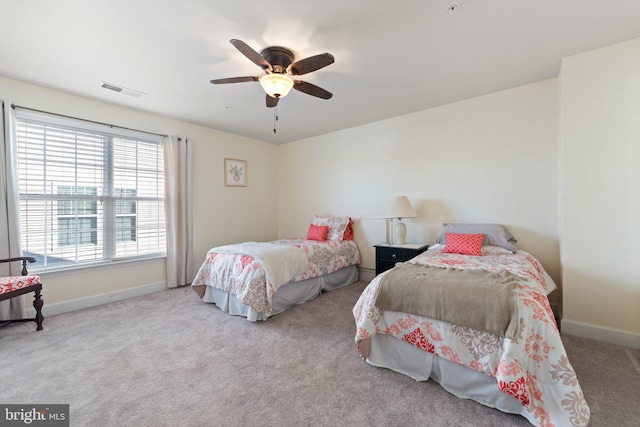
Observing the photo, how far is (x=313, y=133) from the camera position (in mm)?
4840

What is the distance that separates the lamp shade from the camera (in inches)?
141

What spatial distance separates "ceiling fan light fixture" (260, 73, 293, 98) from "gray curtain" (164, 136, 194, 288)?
244 cm

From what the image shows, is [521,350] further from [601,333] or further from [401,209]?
[401,209]

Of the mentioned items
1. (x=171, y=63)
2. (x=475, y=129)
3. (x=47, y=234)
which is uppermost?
(x=171, y=63)

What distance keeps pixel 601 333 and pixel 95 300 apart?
5.35m

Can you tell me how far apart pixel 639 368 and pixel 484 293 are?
1489 millimetres

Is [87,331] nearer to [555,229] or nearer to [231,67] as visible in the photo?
[231,67]

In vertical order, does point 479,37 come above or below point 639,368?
above

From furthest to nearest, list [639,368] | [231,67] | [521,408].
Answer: [231,67], [639,368], [521,408]

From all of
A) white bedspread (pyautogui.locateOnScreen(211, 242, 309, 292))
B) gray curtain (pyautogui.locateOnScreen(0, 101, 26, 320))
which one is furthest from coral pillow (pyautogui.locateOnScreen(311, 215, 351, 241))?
gray curtain (pyautogui.locateOnScreen(0, 101, 26, 320))

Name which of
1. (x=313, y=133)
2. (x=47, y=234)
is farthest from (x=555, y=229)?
(x=47, y=234)

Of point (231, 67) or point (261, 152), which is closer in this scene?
point (231, 67)

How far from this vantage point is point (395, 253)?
355cm

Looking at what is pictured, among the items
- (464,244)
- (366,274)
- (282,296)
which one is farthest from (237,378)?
(366,274)
